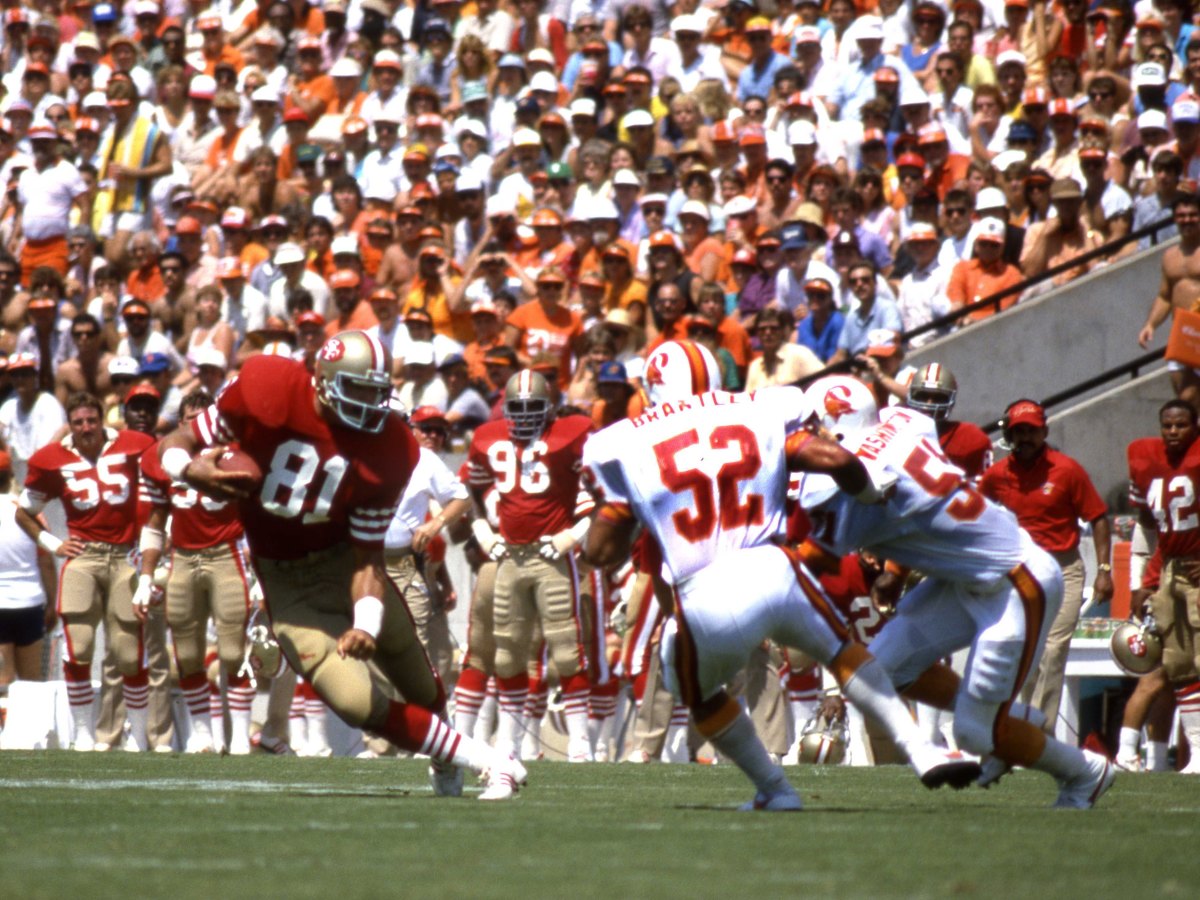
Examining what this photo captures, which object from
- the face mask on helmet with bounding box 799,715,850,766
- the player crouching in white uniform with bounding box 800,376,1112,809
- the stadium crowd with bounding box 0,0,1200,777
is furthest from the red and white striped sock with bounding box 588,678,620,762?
the player crouching in white uniform with bounding box 800,376,1112,809

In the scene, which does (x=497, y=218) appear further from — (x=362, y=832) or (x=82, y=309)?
(x=362, y=832)

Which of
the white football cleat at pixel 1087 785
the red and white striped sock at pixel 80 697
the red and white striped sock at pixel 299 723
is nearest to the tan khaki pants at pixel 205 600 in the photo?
the red and white striped sock at pixel 299 723

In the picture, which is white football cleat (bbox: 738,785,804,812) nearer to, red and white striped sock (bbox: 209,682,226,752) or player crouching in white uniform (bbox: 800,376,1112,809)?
player crouching in white uniform (bbox: 800,376,1112,809)

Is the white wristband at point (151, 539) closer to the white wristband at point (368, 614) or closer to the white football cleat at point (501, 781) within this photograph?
the white wristband at point (368, 614)

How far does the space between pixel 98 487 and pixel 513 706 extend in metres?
2.84

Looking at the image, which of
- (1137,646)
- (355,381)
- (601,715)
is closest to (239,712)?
(601,715)

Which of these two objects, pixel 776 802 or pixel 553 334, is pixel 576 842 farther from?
pixel 553 334

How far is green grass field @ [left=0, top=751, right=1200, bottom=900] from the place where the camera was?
15.5 ft

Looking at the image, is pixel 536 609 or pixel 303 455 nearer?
pixel 303 455

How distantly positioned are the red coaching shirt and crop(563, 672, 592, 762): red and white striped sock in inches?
105

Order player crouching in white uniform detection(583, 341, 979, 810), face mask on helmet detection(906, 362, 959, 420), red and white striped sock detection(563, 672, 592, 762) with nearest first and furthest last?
player crouching in white uniform detection(583, 341, 979, 810), face mask on helmet detection(906, 362, 959, 420), red and white striped sock detection(563, 672, 592, 762)

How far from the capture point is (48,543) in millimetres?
12797

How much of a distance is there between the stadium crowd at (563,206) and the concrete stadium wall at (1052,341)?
24cm

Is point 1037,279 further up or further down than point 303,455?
further up
